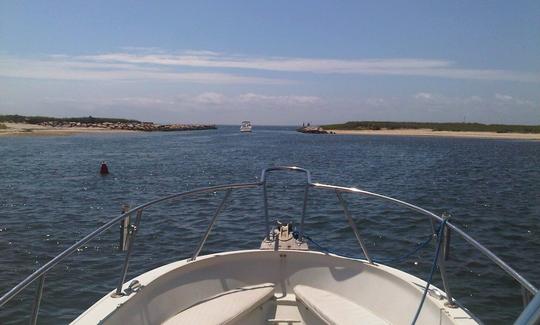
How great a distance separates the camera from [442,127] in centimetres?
12612

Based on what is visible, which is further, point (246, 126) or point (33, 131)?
point (246, 126)

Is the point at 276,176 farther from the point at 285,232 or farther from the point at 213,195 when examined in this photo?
the point at 285,232

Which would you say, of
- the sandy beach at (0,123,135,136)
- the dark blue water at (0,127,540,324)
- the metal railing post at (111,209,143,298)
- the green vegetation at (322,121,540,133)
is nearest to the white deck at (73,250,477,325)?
the metal railing post at (111,209,143,298)

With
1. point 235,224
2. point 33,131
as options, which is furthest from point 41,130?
point 235,224

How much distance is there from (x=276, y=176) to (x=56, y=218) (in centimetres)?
1360

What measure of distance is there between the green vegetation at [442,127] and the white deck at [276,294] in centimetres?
11987

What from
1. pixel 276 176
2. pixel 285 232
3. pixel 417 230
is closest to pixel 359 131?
pixel 276 176

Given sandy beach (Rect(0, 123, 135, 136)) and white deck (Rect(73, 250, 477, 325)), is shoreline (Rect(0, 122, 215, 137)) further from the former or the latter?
white deck (Rect(73, 250, 477, 325))

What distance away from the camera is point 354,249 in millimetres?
11000

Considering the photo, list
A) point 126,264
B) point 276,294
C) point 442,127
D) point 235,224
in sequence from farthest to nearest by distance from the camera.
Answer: point 442,127 → point 235,224 → point 276,294 → point 126,264

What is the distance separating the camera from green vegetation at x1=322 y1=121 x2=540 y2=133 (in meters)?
113

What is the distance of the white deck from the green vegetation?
393 ft

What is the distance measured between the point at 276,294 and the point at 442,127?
13066 cm

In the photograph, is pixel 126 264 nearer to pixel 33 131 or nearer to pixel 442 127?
pixel 33 131
